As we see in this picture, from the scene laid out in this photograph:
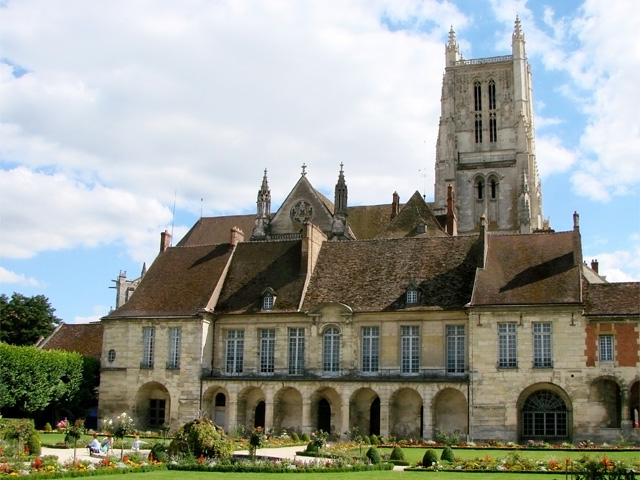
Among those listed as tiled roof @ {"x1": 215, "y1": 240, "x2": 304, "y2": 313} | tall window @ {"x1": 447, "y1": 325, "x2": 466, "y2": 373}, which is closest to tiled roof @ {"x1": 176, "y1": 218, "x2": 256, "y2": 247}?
tiled roof @ {"x1": 215, "y1": 240, "x2": 304, "y2": 313}

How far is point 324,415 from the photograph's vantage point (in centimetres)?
3641

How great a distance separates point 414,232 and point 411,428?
15171 millimetres

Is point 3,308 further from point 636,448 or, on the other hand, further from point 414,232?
point 636,448

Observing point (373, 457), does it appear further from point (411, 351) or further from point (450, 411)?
point (411, 351)

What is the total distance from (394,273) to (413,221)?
11.2 metres

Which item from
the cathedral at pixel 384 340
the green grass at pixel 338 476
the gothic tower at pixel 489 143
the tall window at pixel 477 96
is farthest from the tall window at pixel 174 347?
the tall window at pixel 477 96

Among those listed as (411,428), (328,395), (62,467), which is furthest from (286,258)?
(62,467)

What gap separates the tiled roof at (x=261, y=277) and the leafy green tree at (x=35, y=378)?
761 cm

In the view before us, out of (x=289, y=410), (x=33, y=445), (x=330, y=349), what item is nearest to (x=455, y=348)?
(x=330, y=349)

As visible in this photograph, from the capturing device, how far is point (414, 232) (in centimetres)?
4731

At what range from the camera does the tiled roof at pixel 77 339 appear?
149ft

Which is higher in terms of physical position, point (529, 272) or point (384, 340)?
point (529, 272)

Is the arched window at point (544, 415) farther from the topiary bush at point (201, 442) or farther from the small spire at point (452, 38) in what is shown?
the small spire at point (452, 38)

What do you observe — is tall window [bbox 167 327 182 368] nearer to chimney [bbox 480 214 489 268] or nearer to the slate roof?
the slate roof
